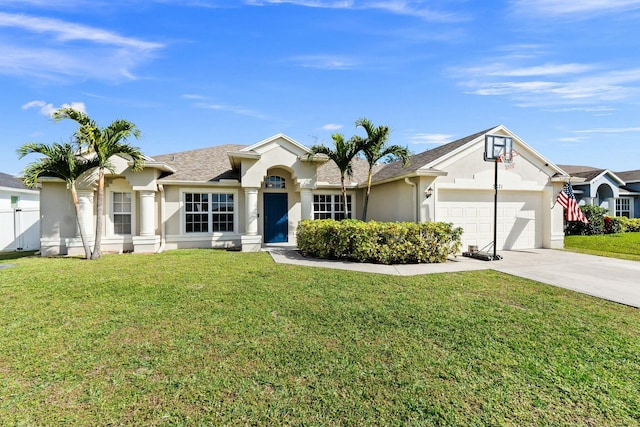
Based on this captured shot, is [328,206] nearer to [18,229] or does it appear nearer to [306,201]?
[306,201]

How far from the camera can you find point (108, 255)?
11438mm

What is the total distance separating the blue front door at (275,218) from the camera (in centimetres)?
1426

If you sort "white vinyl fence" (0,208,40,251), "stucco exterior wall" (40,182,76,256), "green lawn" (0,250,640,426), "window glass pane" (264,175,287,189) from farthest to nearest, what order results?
"window glass pane" (264,175,287,189)
"white vinyl fence" (0,208,40,251)
"stucco exterior wall" (40,182,76,256)
"green lawn" (0,250,640,426)

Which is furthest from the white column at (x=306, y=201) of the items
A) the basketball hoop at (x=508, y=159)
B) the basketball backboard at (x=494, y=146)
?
the basketball hoop at (x=508, y=159)

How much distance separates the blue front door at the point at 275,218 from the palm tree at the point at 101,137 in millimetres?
5719

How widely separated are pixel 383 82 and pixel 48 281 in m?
13.0

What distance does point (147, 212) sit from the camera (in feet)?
39.9

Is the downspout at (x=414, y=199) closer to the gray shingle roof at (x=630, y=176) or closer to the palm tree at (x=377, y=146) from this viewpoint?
the palm tree at (x=377, y=146)

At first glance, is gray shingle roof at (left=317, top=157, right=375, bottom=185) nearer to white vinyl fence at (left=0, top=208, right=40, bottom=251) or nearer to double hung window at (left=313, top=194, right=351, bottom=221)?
double hung window at (left=313, top=194, right=351, bottom=221)

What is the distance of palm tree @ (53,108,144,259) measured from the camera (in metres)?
9.92

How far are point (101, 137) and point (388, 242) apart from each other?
1071 cm

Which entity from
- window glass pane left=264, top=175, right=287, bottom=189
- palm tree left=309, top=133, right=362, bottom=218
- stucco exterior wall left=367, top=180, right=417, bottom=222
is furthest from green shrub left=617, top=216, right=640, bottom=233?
window glass pane left=264, top=175, right=287, bottom=189

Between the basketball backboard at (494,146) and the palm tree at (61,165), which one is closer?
the palm tree at (61,165)

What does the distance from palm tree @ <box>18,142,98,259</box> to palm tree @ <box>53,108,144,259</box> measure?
533 mm
